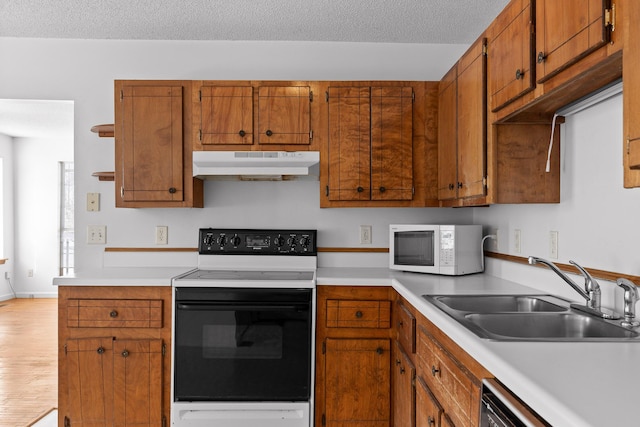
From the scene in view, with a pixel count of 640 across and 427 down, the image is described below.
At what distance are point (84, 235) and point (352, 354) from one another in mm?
1903

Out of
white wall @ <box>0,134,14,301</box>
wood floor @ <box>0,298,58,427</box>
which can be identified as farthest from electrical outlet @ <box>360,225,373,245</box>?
white wall @ <box>0,134,14,301</box>

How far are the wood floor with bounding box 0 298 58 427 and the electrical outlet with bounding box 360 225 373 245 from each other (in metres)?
2.24

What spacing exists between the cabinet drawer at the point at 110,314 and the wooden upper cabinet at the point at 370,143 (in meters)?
1.17

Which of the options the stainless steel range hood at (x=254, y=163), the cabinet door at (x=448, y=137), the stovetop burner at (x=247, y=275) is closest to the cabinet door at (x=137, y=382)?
the stovetop burner at (x=247, y=275)

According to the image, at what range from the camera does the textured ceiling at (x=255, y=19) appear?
98.4 inches

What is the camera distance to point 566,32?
129 cm

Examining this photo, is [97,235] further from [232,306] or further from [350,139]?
[350,139]

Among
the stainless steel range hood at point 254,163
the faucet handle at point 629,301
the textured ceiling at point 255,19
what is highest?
the textured ceiling at point 255,19

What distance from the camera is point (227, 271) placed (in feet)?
9.04

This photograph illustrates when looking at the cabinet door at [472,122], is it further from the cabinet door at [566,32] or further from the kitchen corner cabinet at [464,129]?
the cabinet door at [566,32]

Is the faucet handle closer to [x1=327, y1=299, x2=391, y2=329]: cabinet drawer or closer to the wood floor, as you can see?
[x1=327, y1=299, x2=391, y2=329]: cabinet drawer

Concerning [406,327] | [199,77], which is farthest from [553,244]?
[199,77]

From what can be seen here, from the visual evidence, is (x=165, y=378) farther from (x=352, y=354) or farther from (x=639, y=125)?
(x=639, y=125)

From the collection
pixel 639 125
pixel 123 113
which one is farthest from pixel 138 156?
pixel 639 125
